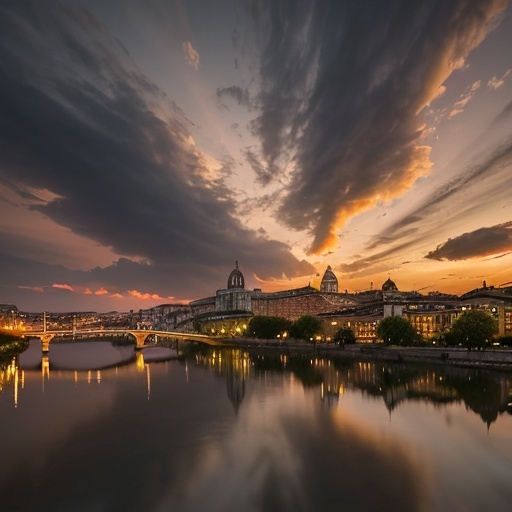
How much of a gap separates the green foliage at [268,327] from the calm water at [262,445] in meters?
61.1

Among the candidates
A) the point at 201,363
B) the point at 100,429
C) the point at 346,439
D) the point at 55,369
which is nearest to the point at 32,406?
the point at 100,429

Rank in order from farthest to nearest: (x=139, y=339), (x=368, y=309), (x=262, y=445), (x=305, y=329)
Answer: (x=368, y=309) < (x=139, y=339) < (x=305, y=329) < (x=262, y=445)

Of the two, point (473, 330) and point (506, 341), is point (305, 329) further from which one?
point (473, 330)

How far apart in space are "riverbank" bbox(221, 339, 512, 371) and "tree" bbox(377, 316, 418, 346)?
6.73 ft

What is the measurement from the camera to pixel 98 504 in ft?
66.7

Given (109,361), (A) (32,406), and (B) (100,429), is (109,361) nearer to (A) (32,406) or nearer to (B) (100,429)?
(A) (32,406)

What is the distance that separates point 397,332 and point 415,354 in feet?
28.6

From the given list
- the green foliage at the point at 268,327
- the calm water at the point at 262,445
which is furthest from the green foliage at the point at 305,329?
the calm water at the point at 262,445

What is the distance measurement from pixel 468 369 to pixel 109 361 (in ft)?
214

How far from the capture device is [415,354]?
70.1 metres

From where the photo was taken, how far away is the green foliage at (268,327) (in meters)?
118

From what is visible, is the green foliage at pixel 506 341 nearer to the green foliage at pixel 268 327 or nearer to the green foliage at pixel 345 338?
the green foliage at pixel 345 338

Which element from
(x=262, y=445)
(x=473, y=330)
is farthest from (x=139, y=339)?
(x=262, y=445)

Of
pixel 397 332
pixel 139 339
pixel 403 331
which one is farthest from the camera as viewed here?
pixel 139 339
